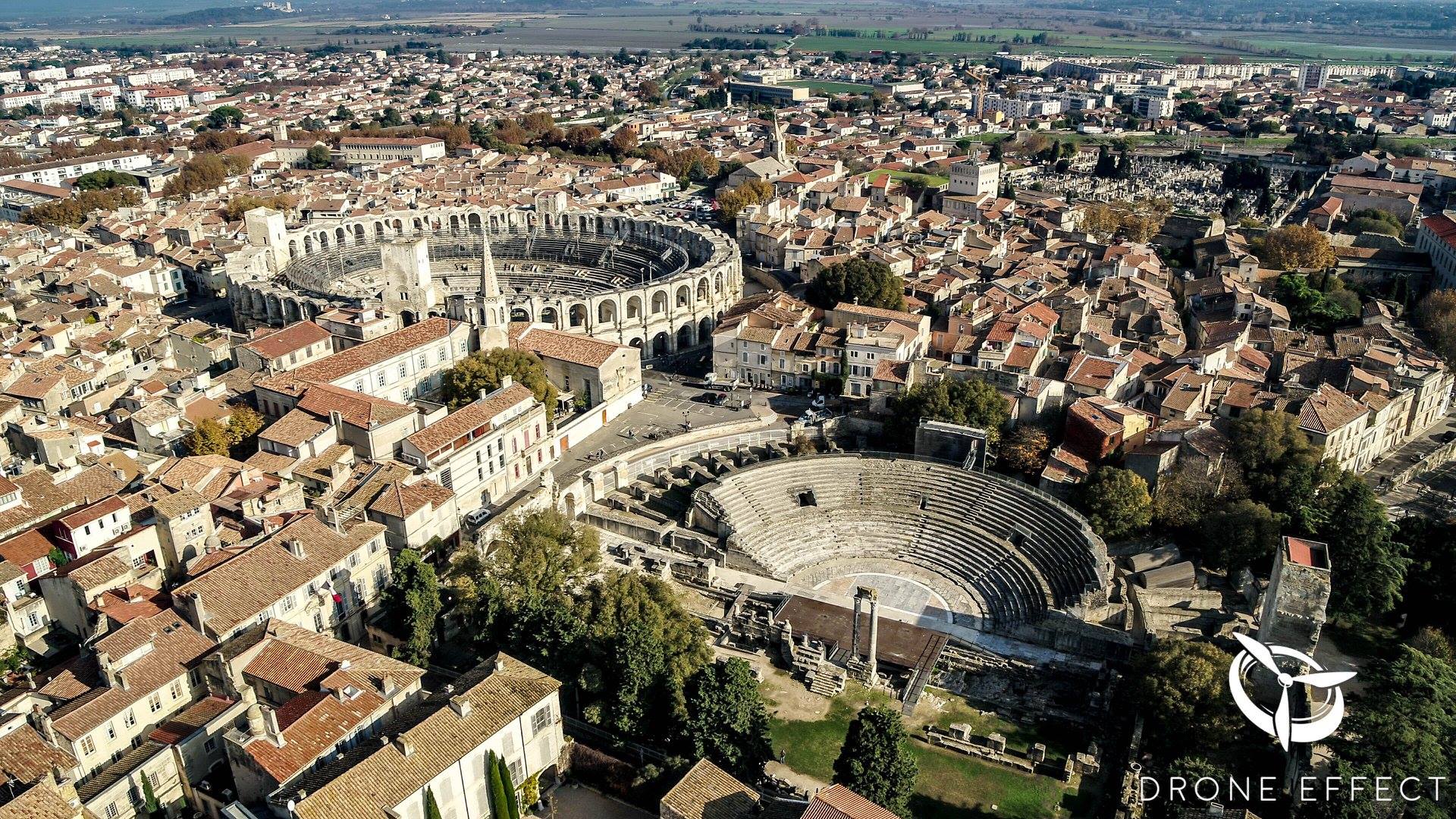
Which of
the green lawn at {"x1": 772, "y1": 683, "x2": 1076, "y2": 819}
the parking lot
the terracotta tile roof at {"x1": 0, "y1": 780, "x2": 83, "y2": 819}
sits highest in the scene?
the terracotta tile roof at {"x1": 0, "y1": 780, "x2": 83, "y2": 819}

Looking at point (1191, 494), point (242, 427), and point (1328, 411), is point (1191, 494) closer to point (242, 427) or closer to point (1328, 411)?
point (1328, 411)

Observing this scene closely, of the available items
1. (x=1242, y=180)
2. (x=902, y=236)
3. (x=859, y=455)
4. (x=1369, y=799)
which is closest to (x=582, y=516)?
(x=859, y=455)

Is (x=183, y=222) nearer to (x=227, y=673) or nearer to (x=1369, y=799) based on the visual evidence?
(x=227, y=673)

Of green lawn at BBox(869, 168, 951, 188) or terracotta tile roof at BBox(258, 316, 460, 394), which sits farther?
green lawn at BBox(869, 168, 951, 188)

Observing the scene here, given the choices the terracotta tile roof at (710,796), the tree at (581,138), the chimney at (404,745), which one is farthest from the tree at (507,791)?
the tree at (581,138)

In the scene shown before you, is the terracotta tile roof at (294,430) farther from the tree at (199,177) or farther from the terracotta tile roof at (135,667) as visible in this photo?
the tree at (199,177)

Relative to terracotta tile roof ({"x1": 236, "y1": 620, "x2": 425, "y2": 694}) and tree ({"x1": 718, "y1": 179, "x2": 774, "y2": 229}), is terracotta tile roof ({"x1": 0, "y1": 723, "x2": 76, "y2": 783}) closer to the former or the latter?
terracotta tile roof ({"x1": 236, "y1": 620, "x2": 425, "y2": 694})

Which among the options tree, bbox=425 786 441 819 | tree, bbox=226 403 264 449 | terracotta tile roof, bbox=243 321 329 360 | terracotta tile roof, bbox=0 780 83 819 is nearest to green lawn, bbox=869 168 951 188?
Result: terracotta tile roof, bbox=243 321 329 360

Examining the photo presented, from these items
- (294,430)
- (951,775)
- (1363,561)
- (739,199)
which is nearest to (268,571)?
(294,430)
